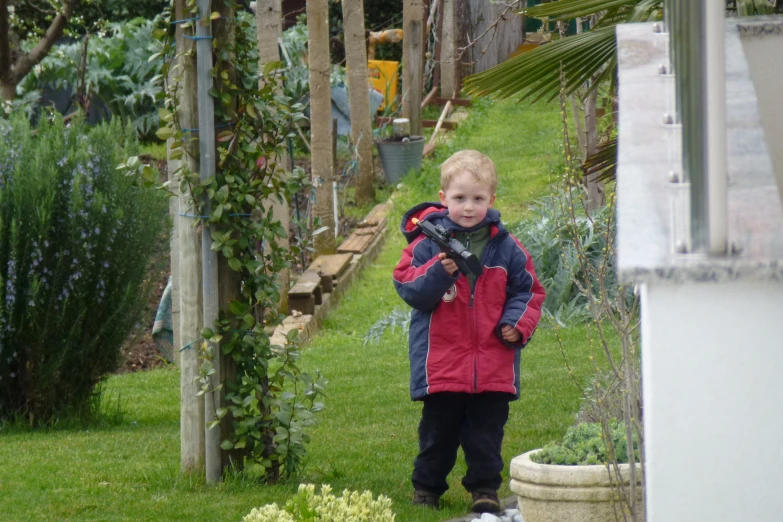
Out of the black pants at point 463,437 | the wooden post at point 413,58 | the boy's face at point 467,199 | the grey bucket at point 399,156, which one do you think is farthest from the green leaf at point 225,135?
the wooden post at point 413,58

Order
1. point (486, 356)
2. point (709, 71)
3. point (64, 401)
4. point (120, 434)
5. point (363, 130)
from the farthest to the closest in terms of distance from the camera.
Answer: point (363, 130)
point (64, 401)
point (120, 434)
point (486, 356)
point (709, 71)

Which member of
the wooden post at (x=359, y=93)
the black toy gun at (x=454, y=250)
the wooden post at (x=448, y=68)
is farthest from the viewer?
the wooden post at (x=448, y=68)

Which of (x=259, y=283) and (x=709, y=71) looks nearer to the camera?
(x=709, y=71)

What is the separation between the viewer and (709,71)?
160 cm

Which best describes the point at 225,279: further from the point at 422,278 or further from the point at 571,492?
the point at 571,492

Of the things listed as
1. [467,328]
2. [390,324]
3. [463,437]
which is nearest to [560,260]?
[390,324]

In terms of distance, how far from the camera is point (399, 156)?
13555 mm

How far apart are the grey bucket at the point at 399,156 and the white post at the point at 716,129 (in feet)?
39.0

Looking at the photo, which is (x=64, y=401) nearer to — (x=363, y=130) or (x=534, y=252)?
(x=534, y=252)

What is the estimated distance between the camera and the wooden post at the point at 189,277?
13.4 ft

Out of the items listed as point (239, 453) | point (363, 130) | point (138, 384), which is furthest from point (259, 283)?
point (363, 130)

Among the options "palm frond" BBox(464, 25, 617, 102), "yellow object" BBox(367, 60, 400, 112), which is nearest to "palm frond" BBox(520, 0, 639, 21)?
"palm frond" BBox(464, 25, 617, 102)

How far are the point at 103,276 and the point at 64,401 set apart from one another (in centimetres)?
80

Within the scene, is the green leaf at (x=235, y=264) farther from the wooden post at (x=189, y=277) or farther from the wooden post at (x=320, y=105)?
the wooden post at (x=320, y=105)
